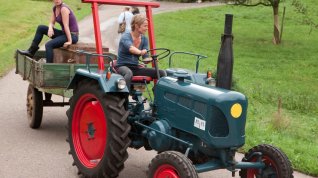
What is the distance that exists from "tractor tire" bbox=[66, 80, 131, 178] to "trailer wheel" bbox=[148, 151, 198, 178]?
66cm

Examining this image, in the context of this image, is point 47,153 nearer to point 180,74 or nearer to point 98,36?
point 98,36

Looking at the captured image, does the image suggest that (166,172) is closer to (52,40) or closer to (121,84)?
(121,84)

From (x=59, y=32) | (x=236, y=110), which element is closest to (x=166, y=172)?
(x=236, y=110)

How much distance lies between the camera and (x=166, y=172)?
507 centimetres

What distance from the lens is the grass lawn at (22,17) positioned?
2939 centimetres

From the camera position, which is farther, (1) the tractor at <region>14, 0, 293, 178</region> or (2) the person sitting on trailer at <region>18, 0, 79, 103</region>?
(2) the person sitting on trailer at <region>18, 0, 79, 103</region>

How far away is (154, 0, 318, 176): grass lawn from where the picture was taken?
841 cm

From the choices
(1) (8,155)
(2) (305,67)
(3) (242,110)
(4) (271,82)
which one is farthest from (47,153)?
(2) (305,67)

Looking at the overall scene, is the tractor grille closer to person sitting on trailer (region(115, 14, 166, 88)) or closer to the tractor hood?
the tractor hood

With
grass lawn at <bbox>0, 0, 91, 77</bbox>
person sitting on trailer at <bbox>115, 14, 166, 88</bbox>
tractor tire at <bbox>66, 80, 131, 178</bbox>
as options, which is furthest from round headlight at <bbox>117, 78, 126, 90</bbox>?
grass lawn at <bbox>0, 0, 91, 77</bbox>

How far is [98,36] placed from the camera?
658 cm

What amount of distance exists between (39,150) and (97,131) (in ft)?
5.16

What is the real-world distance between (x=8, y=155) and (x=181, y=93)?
2888mm

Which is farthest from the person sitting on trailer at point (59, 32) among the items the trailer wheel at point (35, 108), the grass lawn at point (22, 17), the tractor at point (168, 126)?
the grass lawn at point (22, 17)
